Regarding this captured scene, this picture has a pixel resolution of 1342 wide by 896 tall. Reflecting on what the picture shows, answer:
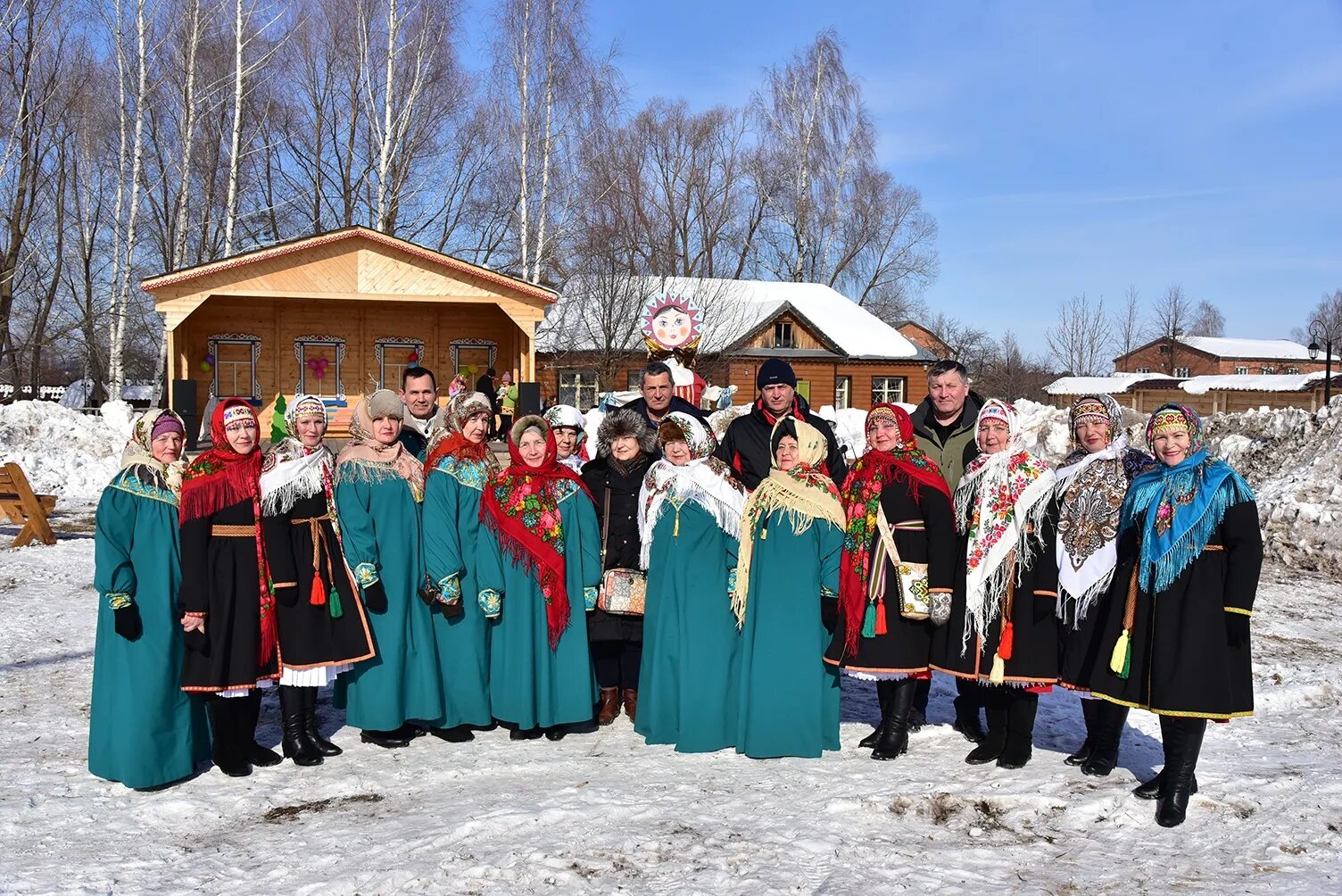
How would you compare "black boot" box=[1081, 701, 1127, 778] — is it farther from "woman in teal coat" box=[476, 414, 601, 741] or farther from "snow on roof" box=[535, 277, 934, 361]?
"snow on roof" box=[535, 277, 934, 361]

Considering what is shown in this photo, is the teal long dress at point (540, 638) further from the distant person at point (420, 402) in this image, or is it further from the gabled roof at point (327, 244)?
the gabled roof at point (327, 244)

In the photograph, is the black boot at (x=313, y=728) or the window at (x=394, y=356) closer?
the black boot at (x=313, y=728)

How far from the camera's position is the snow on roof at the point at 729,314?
90.4ft

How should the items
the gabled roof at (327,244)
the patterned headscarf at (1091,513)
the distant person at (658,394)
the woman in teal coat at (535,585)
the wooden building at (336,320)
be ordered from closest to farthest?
the patterned headscarf at (1091,513) → the woman in teal coat at (535,585) → the distant person at (658,394) → the gabled roof at (327,244) → the wooden building at (336,320)

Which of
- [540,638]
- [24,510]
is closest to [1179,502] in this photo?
[540,638]

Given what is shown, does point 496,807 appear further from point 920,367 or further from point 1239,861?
point 920,367

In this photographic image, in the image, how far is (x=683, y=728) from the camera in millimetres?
4656

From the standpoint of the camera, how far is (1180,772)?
3893 mm

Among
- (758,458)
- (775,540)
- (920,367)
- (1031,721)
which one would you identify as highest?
(920,367)

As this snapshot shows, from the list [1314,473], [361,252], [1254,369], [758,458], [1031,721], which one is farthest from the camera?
[1254,369]

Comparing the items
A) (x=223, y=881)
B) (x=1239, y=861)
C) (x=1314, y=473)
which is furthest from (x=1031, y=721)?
(x=1314, y=473)

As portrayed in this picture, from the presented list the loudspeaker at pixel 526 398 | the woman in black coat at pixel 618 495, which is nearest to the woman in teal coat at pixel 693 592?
the woman in black coat at pixel 618 495

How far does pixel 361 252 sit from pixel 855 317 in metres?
20.4

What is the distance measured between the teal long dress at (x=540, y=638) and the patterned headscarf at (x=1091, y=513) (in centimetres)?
217
